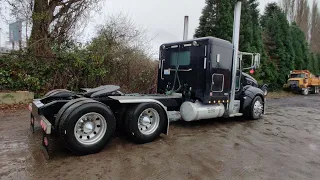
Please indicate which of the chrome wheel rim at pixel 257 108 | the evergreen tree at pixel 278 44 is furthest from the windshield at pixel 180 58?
the evergreen tree at pixel 278 44

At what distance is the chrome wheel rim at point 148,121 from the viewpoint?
15.6 ft

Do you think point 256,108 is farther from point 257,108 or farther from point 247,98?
point 247,98

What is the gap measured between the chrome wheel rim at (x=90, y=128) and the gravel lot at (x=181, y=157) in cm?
29

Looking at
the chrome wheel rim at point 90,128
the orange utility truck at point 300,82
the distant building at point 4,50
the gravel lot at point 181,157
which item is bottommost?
the gravel lot at point 181,157

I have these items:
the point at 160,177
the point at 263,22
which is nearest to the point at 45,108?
the point at 160,177

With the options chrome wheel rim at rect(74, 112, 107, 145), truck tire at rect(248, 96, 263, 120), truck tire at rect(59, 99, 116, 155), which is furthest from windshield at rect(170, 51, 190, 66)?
chrome wheel rim at rect(74, 112, 107, 145)

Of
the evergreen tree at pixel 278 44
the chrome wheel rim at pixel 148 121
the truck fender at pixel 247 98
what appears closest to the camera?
the chrome wheel rim at pixel 148 121

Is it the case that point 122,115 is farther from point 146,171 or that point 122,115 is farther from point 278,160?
point 278,160

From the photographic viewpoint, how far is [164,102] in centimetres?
585

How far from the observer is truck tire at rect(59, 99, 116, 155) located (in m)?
3.71

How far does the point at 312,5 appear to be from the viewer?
36719 mm

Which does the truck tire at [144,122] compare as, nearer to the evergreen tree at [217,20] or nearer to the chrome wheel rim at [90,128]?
the chrome wheel rim at [90,128]

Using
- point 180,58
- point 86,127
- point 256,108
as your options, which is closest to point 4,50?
point 180,58

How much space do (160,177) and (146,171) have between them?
0.27 metres
